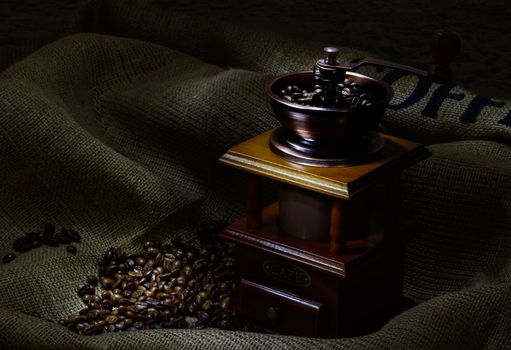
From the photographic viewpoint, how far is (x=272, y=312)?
209 centimetres

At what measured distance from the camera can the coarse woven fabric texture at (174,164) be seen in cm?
220

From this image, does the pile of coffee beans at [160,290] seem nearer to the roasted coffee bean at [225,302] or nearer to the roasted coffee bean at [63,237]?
the roasted coffee bean at [225,302]

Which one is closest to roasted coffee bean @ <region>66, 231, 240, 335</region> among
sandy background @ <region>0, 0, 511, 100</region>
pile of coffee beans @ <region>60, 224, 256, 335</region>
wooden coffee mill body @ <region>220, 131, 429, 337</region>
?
pile of coffee beans @ <region>60, 224, 256, 335</region>

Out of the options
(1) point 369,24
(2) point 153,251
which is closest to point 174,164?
(2) point 153,251

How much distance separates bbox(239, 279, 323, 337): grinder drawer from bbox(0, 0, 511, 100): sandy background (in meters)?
1.07

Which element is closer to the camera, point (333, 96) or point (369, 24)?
point (333, 96)

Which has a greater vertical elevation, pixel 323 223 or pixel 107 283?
pixel 323 223

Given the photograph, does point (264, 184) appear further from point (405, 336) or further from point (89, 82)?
point (405, 336)

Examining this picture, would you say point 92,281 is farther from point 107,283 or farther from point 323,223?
point 323,223

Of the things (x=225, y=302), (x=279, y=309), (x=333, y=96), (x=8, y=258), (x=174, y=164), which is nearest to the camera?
(x=333, y=96)

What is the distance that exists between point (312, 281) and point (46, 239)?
709 mm

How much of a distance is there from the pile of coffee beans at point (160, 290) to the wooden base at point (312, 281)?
0.31ft

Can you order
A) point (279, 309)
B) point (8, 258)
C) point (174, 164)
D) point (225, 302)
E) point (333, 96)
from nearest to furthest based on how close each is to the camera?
point (333, 96), point (279, 309), point (225, 302), point (8, 258), point (174, 164)

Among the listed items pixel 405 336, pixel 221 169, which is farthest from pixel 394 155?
pixel 221 169
